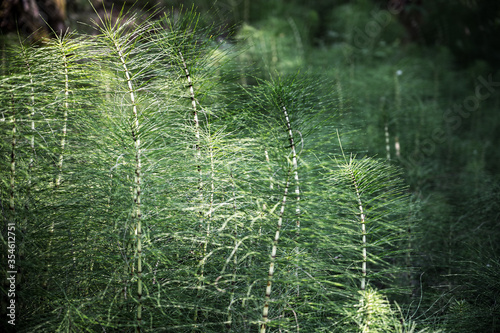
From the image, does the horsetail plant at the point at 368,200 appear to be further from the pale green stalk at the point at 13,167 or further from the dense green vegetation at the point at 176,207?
the pale green stalk at the point at 13,167

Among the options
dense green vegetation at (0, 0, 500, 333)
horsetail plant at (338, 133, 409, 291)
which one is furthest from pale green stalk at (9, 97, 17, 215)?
horsetail plant at (338, 133, 409, 291)

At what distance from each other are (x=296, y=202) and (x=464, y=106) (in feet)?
13.0

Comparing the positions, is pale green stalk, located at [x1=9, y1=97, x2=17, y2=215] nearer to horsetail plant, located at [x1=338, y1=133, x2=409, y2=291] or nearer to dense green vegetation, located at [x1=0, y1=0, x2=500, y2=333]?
dense green vegetation, located at [x1=0, y1=0, x2=500, y2=333]

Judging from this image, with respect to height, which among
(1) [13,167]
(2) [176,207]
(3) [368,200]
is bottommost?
(3) [368,200]

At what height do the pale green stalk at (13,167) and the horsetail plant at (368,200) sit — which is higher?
the pale green stalk at (13,167)

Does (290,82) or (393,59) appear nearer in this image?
(290,82)

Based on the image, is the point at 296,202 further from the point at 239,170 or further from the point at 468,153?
the point at 468,153

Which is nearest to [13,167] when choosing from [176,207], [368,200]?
[176,207]

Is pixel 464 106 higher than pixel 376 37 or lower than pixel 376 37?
lower

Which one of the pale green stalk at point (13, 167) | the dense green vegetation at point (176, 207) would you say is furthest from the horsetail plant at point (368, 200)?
the pale green stalk at point (13, 167)

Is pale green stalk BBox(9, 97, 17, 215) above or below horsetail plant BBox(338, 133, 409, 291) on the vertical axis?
above

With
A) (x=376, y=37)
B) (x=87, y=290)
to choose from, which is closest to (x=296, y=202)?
(x=87, y=290)

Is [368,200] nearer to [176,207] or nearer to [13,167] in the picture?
[176,207]

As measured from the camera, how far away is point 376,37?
4867 mm
